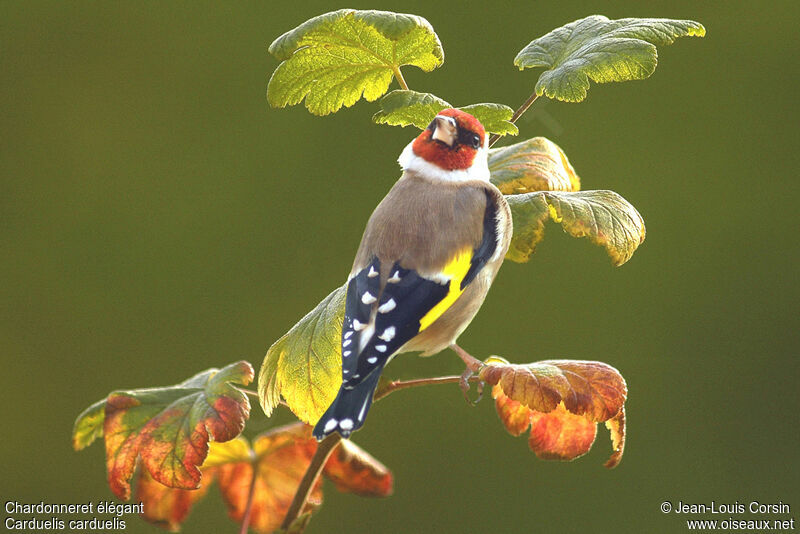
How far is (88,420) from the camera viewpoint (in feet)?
3.83

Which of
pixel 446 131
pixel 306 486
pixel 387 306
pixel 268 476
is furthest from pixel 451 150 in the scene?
pixel 268 476

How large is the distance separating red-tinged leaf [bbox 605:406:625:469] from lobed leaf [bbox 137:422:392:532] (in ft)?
1.26

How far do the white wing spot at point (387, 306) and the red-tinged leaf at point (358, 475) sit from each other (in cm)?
32

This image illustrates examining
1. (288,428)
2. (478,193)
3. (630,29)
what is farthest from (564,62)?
(288,428)

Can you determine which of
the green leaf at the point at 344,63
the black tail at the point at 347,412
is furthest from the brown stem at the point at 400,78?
the black tail at the point at 347,412

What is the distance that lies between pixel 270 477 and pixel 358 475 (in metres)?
0.15

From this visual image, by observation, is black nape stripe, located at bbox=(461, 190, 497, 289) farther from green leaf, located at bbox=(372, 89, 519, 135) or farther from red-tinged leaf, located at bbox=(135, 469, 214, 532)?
red-tinged leaf, located at bbox=(135, 469, 214, 532)

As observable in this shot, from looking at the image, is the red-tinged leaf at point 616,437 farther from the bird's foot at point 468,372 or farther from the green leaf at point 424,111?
the green leaf at point 424,111

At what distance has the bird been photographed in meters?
1.01

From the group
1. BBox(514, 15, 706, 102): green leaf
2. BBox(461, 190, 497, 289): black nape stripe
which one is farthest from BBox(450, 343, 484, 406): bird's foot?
BBox(514, 15, 706, 102): green leaf

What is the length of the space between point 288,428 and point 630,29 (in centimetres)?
72

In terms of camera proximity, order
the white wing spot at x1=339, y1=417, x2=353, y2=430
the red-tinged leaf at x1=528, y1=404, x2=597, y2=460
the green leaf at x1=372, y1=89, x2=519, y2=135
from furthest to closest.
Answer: the red-tinged leaf at x1=528, y1=404, x2=597, y2=460
the green leaf at x1=372, y1=89, x2=519, y2=135
the white wing spot at x1=339, y1=417, x2=353, y2=430

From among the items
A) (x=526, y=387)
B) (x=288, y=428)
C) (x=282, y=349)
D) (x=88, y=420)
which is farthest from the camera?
(x=288, y=428)

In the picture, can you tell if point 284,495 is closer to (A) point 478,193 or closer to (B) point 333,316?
(B) point 333,316
